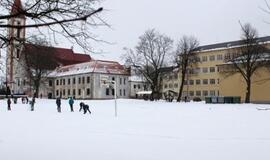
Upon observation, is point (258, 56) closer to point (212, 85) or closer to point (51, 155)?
point (212, 85)

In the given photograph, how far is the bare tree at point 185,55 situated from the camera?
77562mm

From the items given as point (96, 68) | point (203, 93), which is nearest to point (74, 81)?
point (96, 68)

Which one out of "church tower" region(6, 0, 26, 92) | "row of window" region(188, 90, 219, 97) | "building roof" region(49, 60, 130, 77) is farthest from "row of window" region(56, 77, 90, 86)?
"church tower" region(6, 0, 26, 92)

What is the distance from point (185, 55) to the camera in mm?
77625

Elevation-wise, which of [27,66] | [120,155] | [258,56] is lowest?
[120,155]

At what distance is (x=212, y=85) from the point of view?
102812 mm

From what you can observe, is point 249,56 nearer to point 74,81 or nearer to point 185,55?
A: point 185,55

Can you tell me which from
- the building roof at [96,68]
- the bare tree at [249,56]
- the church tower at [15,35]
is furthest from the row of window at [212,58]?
the church tower at [15,35]

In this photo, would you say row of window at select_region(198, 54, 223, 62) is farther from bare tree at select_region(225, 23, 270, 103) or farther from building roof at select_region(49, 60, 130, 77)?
bare tree at select_region(225, 23, 270, 103)

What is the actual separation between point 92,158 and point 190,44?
6987 centimetres

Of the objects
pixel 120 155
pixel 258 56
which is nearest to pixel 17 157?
pixel 120 155

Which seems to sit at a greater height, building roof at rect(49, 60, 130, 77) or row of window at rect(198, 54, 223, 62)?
row of window at rect(198, 54, 223, 62)

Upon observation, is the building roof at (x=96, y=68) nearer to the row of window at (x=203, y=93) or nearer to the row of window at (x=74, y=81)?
the row of window at (x=74, y=81)

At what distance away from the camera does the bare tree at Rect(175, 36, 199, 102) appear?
254ft
